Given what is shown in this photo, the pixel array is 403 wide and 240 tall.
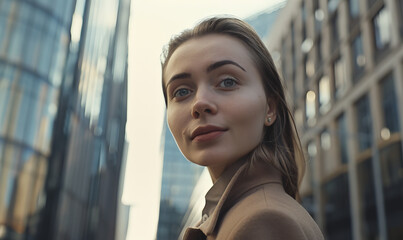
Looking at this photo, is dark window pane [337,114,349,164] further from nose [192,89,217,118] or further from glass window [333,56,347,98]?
nose [192,89,217,118]

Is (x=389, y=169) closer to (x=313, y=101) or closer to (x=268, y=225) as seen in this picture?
(x=313, y=101)

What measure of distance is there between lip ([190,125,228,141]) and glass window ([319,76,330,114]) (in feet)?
86.9

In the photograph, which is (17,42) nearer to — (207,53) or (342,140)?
(342,140)

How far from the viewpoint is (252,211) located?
0.87 meters

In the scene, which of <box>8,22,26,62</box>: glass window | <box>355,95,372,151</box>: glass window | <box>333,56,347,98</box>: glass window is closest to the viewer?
<box>8,22,26,62</box>: glass window

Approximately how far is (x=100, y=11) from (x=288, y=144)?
29.3 metres

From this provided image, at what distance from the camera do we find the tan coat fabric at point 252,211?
827 mm

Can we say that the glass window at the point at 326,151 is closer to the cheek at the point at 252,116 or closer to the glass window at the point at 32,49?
the glass window at the point at 32,49

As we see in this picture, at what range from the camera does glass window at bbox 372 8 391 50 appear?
19.5 m

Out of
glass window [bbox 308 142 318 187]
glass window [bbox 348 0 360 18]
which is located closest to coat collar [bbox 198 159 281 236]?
glass window [bbox 348 0 360 18]

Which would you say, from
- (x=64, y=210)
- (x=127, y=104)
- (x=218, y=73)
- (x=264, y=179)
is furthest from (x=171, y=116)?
(x=127, y=104)

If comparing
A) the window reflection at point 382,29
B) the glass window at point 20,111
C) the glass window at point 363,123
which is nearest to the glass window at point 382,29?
the window reflection at point 382,29

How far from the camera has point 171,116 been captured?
117 centimetres

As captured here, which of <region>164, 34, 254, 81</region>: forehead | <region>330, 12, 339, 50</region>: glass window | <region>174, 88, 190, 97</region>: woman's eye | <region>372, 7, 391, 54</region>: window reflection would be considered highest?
<region>330, 12, 339, 50</region>: glass window
